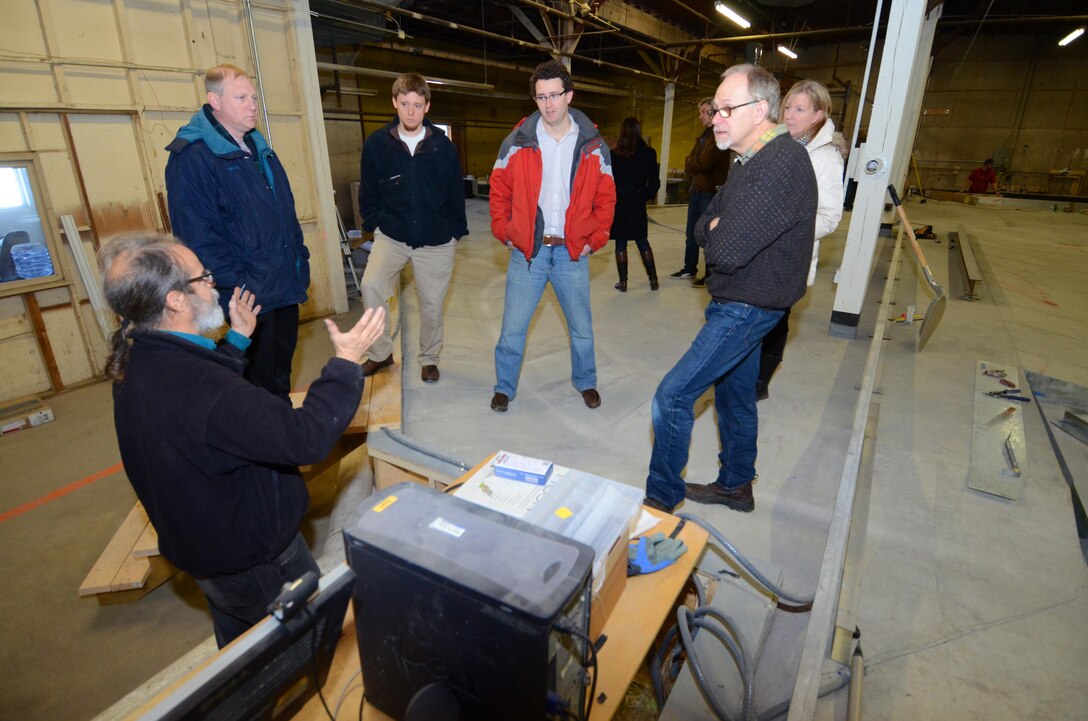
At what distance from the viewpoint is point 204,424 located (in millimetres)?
1148

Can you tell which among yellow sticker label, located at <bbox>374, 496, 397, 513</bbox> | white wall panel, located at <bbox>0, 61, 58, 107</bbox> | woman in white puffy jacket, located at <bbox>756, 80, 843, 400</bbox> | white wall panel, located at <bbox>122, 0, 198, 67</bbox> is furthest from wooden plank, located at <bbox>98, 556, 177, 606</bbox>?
white wall panel, located at <bbox>122, 0, 198, 67</bbox>

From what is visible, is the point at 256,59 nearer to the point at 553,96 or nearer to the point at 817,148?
the point at 553,96

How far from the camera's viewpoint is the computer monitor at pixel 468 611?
0.76m

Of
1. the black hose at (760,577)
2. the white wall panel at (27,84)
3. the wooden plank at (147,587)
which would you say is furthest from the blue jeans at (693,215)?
the white wall panel at (27,84)

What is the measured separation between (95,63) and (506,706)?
4736mm

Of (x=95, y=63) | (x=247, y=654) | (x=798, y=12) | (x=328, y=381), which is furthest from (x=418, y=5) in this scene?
(x=247, y=654)

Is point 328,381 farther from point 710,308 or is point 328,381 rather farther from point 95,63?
point 95,63

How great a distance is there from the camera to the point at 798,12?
40.4 ft

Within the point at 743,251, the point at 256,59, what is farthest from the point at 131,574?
the point at 256,59

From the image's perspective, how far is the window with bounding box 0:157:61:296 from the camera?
3.48 meters

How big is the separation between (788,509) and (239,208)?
2.56 m

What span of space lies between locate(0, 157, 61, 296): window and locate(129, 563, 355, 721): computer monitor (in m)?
4.17

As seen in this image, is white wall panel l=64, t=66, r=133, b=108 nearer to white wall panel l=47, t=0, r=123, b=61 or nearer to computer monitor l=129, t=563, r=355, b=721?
white wall panel l=47, t=0, r=123, b=61

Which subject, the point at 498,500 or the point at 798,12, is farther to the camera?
the point at 798,12
